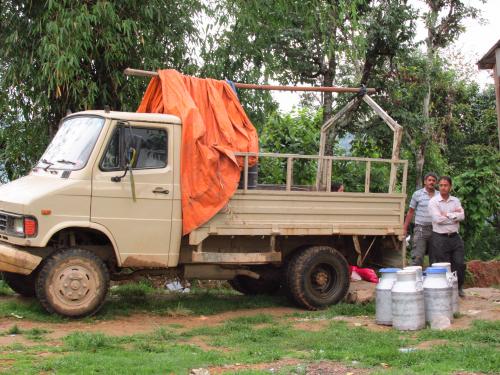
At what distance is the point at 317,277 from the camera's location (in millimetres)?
9477

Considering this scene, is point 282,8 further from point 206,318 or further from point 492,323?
point 492,323

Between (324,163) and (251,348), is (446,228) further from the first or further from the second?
(251,348)

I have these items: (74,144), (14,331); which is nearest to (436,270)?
(74,144)

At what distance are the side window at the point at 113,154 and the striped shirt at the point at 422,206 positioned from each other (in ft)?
13.8

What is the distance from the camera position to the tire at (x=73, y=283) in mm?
7871

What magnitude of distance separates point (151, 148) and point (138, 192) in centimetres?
54

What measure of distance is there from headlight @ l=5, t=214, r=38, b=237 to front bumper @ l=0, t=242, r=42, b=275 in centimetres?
19

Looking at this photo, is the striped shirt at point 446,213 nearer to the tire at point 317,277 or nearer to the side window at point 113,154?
the tire at point 317,277

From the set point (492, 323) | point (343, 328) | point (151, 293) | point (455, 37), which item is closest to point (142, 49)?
point (151, 293)

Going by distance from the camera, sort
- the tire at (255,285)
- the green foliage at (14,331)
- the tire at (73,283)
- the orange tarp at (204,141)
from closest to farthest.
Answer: the green foliage at (14,331) < the tire at (73,283) < the orange tarp at (204,141) < the tire at (255,285)

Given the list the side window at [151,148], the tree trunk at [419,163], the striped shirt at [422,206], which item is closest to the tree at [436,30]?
the tree trunk at [419,163]

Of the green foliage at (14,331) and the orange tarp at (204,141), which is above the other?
the orange tarp at (204,141)

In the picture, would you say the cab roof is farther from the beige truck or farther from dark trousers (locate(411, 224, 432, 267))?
dark trousers (locate(411, 224, 432, 267))

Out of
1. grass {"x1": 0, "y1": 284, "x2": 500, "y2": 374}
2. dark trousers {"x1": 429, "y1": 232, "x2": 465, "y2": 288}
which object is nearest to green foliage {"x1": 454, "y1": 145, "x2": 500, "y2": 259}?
dark trousers {"x1": 429, "y1": 232, "x2": 465, "y2": 288}
